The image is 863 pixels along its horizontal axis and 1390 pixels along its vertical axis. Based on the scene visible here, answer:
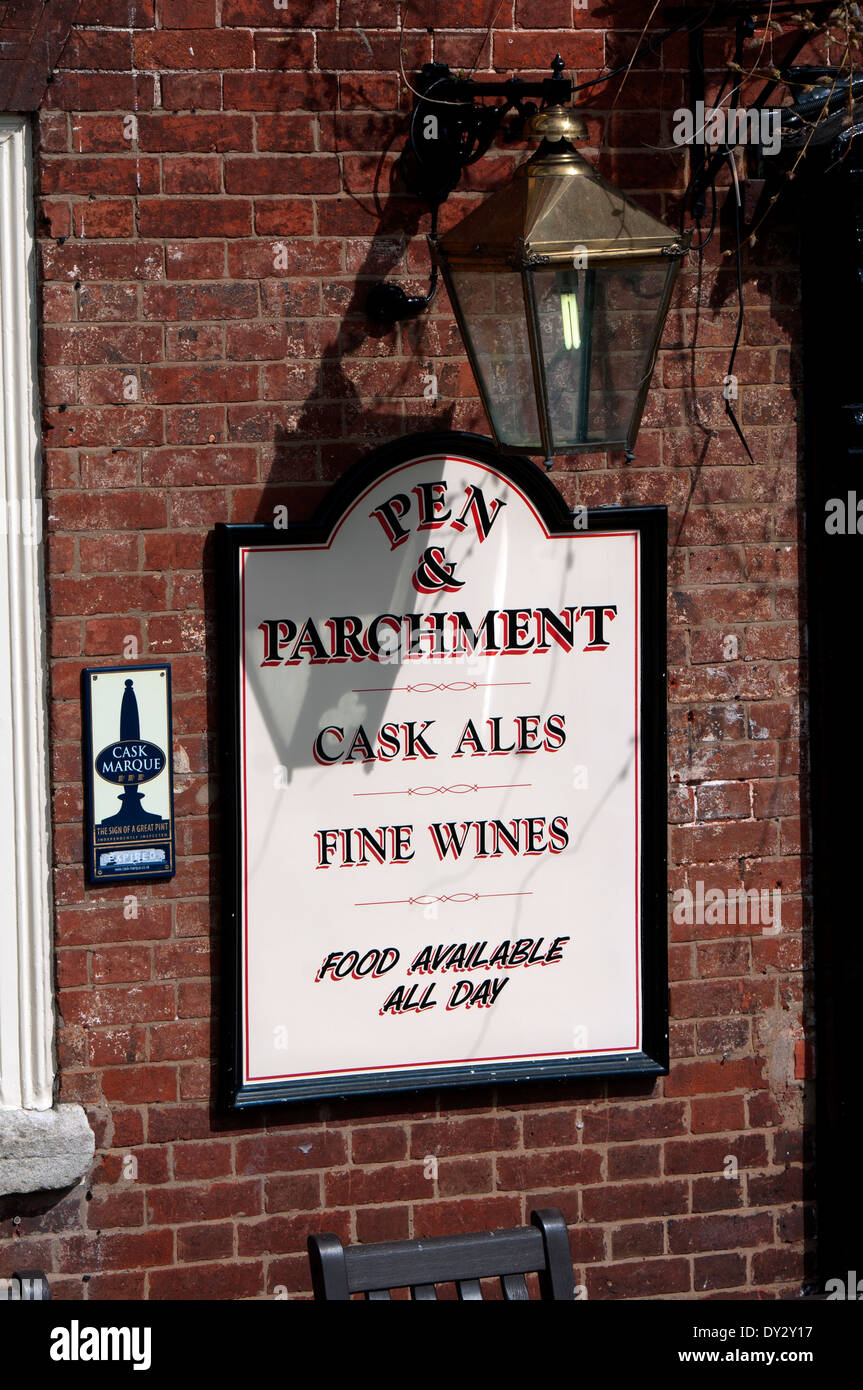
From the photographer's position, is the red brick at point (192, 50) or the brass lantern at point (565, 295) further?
the red brick at point (192, 50)

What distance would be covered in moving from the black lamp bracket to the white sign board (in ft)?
1.22

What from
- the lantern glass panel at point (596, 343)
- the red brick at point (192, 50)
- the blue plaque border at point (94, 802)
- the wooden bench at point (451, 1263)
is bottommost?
the wooden bench at point (451, 1263)

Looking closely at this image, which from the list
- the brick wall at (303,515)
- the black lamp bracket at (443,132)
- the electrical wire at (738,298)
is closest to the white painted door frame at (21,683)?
the brick wall at (303,515)

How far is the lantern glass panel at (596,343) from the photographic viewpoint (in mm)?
3006

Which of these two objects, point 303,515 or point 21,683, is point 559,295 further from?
point 21,683

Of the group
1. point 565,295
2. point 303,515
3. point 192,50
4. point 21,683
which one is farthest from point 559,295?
point 21,683

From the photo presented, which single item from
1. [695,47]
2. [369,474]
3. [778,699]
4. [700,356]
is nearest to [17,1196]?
[369,474]

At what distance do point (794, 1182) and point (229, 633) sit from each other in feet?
7.15

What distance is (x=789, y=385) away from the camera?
3758mm

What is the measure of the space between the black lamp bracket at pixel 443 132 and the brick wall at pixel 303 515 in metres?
0.05

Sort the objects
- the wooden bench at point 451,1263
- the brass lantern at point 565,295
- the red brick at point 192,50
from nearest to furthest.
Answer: the wooden bench at point 451,1263
the brass lantern at point 565,295
the red brick at point 192,50

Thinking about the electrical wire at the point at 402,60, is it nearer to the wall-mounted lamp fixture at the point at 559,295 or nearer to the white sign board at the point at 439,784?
the wall-mounted lamp fixture at the point at 559,295
